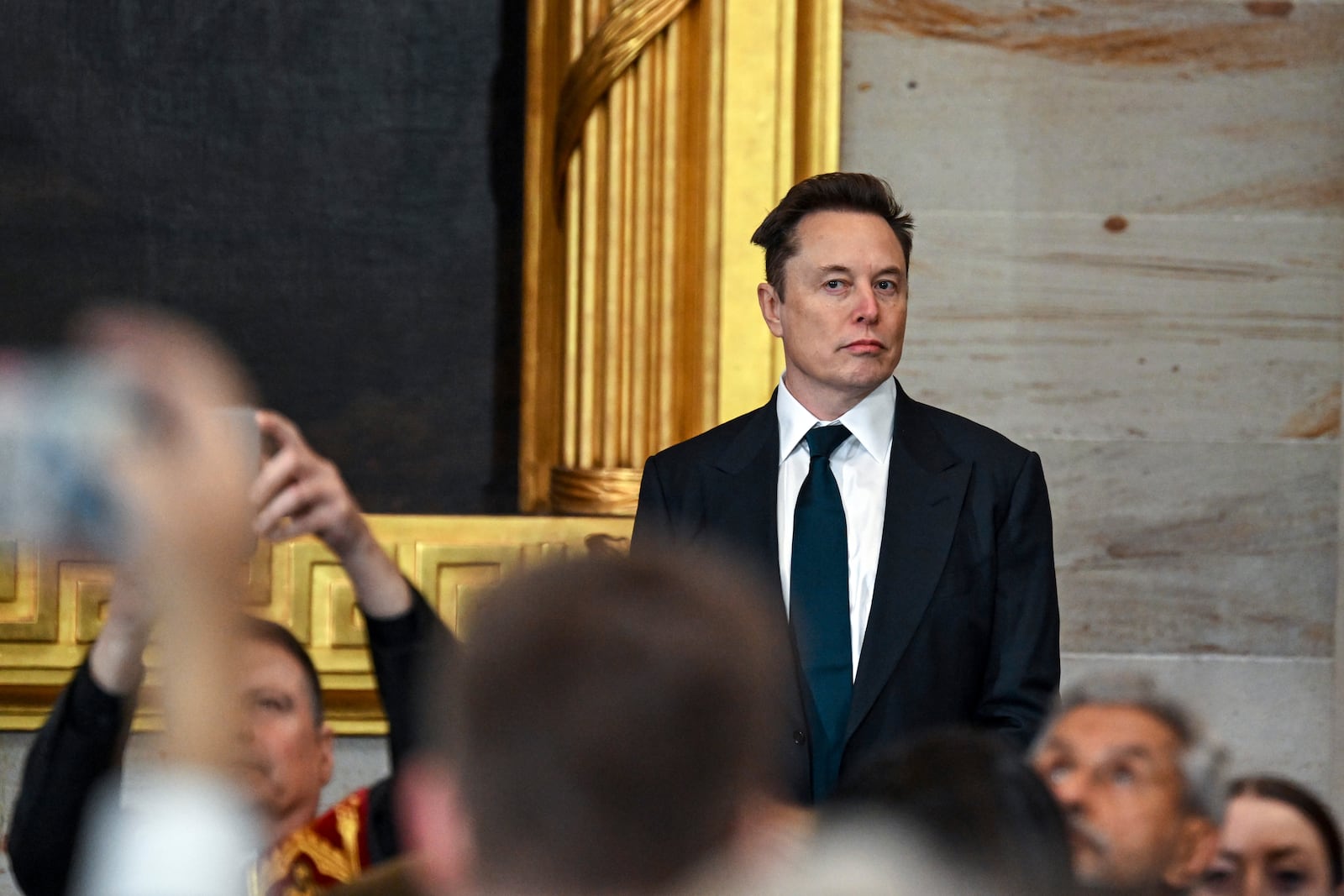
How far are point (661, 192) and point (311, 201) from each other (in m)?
0.92

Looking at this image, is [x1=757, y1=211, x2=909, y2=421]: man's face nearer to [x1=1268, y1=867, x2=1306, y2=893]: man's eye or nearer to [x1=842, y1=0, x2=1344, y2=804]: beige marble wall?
[x1=1268, y1=867, x2=1306, y2=893]: man's eye

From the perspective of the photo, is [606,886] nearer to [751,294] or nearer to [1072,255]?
[751,294]

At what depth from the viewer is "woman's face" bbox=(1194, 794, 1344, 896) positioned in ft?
5.80

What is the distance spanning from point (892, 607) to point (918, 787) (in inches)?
51.2

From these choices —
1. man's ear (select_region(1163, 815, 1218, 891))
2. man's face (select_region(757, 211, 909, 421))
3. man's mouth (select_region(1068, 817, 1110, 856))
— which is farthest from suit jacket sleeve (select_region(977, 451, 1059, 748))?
man's mouth (select_region(1068, 817, 1110, 856))

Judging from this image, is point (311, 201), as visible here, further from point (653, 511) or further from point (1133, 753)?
point (1133, 753)

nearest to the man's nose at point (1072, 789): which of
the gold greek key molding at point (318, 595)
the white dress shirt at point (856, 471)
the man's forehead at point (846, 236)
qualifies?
the white dress shirt at point (856, 471)

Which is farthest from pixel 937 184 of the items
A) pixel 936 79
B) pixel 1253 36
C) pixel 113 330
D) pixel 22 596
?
pixel 113 330

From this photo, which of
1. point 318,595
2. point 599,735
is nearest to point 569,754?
point 599,735

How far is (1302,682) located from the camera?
4.00 m

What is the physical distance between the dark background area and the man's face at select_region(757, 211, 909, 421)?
5.25 ft

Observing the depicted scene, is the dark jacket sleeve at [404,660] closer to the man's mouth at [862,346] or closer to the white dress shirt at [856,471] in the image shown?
the white dress shirt at [856,471]

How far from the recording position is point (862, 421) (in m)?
2.67

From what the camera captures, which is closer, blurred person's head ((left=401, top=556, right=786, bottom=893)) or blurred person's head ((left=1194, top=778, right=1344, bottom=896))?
blurred person's head ((left=401, top=556, right=786, bottom=893))
